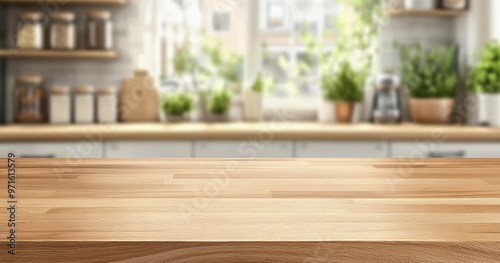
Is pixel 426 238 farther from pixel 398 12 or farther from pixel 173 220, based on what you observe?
pixel 398 12

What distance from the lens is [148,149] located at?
289cm

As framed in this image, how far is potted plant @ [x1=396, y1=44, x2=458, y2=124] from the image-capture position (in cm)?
339

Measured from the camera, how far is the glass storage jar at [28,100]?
3.44 meters

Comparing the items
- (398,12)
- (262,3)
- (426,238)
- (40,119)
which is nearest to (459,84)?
(398,12)

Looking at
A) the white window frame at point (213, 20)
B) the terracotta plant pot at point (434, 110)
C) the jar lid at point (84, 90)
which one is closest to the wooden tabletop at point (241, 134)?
the terracotta plant pot at point (434, 110)

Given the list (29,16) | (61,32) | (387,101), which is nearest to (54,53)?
(61,32)

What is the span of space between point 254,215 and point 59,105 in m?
3.00

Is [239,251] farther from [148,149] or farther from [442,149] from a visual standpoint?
[442,149]

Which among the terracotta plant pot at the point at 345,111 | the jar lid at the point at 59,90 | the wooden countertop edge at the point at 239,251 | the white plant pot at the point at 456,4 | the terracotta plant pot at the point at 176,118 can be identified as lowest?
the wooden countertop edge at the point at 239,251

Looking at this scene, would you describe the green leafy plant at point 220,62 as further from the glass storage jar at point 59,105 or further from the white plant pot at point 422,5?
the white plant pot at point 422,5

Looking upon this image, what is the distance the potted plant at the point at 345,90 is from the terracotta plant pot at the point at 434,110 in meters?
0.37

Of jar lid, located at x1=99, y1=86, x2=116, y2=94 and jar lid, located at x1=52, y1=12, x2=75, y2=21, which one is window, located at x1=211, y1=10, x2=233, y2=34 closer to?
jar lid, located at x1=99, y1=86, x2=116, y2=94

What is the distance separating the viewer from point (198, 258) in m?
0.59

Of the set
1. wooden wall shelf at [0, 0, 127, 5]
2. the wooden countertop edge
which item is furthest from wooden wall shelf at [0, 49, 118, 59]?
the wooden countertop edge
